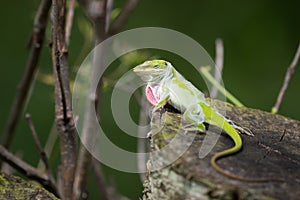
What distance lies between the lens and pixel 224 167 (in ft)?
4.77

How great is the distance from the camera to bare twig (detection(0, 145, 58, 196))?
6.57 ft

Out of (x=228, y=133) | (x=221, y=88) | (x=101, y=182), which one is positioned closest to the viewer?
(x=228, y=133)

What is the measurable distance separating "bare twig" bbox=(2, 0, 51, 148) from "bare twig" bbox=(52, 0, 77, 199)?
0.75ft

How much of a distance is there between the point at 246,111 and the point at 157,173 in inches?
20.9

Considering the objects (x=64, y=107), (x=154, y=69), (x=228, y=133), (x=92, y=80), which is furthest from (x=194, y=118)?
(x=92, y=80)

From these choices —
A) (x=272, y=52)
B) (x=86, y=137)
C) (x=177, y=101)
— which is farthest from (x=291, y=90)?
(x=177, y=101)

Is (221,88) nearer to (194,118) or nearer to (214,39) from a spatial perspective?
(194,118)

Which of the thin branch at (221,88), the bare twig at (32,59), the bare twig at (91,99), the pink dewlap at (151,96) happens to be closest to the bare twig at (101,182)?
the bare twig at (91,99)

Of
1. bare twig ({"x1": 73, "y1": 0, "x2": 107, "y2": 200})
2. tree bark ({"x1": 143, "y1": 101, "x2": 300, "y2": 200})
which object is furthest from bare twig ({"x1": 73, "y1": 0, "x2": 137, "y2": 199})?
tree bark ({"x1": 143, "y1": 101, "x2": 300, "y2": 200})

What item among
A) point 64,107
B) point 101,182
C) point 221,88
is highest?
point 221,88

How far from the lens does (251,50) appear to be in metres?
4.56

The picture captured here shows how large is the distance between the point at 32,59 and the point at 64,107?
41 centimetres

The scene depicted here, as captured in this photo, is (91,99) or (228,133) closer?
(228,133)

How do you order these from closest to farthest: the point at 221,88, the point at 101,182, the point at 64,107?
1. the point at 64,107
2. the point at 221,88
3. the point at 101,182
